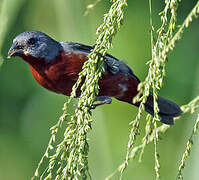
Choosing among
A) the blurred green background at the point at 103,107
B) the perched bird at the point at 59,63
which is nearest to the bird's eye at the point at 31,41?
the perched bird at the point at 59,63

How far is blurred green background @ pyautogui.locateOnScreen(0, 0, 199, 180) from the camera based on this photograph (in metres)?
5.57

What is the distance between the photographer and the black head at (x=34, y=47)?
3.33 meters

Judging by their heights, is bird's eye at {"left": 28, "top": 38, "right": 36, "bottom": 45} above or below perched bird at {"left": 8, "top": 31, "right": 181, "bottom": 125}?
above

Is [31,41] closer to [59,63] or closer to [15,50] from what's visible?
[15,50]

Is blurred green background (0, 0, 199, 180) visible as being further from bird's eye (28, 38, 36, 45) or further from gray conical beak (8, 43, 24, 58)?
gray conical beak (8, 43, 24, 58)

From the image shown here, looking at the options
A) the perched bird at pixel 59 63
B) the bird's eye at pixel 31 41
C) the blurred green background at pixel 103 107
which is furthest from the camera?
the blurred green background at pixel 103 107

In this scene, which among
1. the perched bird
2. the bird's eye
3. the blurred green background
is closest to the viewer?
the perched bird

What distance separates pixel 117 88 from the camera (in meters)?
3.61

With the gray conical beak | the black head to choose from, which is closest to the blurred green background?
the black head

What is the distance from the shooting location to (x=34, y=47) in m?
3.41

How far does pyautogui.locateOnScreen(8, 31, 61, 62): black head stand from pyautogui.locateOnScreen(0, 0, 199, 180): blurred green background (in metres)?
1.68

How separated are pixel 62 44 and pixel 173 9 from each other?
198 centimetres

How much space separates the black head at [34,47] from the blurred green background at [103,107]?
1678mm

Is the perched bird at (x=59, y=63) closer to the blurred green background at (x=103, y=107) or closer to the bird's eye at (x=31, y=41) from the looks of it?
the bird's eye at (x=31, y=41)
